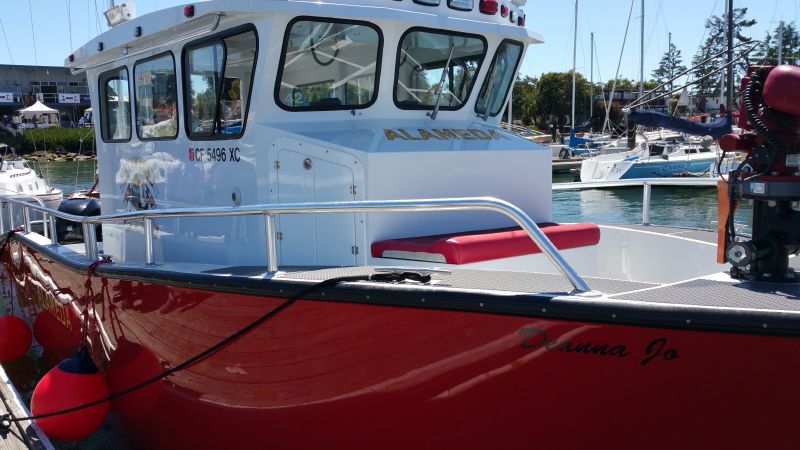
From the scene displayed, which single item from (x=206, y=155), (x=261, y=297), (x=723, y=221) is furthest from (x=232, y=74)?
(x=723, y=221)

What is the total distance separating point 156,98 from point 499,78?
8.29 ft

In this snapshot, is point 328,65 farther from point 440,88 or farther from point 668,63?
point 668,63

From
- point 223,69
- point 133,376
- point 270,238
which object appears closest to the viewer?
point 270,238

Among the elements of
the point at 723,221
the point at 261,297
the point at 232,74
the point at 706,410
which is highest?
the point at 232,74

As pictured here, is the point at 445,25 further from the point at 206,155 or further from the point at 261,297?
the point at 261,297

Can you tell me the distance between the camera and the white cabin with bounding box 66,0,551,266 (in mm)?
4375

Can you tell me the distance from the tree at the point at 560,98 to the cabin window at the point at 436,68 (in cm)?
4700

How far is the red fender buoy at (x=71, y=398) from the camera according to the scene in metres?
4.89

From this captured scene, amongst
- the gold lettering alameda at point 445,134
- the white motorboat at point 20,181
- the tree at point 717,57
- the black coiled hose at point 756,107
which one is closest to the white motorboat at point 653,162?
the tree at point 717,57

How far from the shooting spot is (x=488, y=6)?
503 centimetres

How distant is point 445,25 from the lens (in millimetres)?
4734

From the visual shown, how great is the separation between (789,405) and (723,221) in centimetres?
87

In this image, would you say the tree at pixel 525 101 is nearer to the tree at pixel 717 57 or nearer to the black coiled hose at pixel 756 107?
the tree at pixel 717 57

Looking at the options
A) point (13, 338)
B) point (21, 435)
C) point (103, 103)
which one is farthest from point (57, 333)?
point (103, 103)
